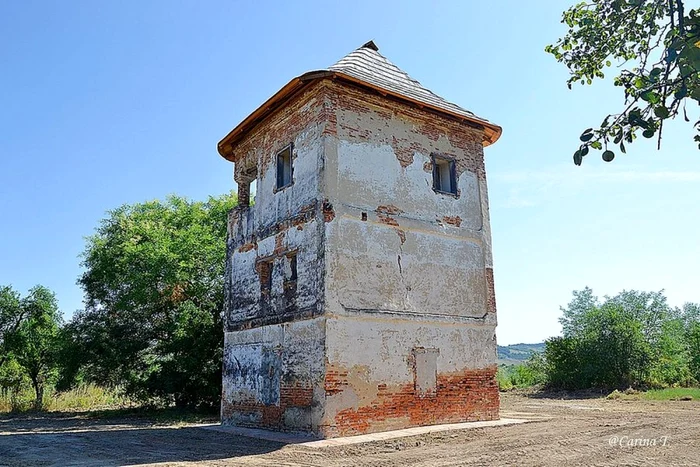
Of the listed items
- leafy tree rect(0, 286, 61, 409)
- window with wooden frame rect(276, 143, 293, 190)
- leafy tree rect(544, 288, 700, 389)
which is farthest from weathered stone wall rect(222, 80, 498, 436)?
leafy tree rect(0, 286, 61, 409)

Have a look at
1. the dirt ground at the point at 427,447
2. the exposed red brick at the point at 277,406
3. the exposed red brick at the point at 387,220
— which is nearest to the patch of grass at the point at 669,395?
the dirt ground at the point at 427,447

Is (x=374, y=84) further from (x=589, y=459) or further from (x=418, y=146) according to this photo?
(x=589, y=459)

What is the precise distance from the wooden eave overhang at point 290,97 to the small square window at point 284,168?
114 centimetres

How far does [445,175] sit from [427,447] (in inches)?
278

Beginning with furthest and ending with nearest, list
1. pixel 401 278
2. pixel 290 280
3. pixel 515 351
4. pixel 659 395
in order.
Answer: pixel 515 351, pixel 659 395, pixel 290 280, pixel 401 278

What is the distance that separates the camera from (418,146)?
534 inches

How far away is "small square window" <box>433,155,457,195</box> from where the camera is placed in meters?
14.0

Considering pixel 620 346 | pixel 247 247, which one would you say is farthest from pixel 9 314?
pixel 620 346

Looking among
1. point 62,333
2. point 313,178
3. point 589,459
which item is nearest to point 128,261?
point 62,333

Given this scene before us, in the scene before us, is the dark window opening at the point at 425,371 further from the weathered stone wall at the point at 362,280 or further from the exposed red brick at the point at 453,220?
the exposed red brick at the point at 453,220

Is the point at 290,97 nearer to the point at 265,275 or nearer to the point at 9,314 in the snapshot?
the point at 265,275

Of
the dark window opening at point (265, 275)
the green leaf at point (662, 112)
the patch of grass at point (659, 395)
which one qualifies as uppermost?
the dark window opening at point (265, 275)

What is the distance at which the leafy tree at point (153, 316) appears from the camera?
18.2 m

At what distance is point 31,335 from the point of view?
2506cm
